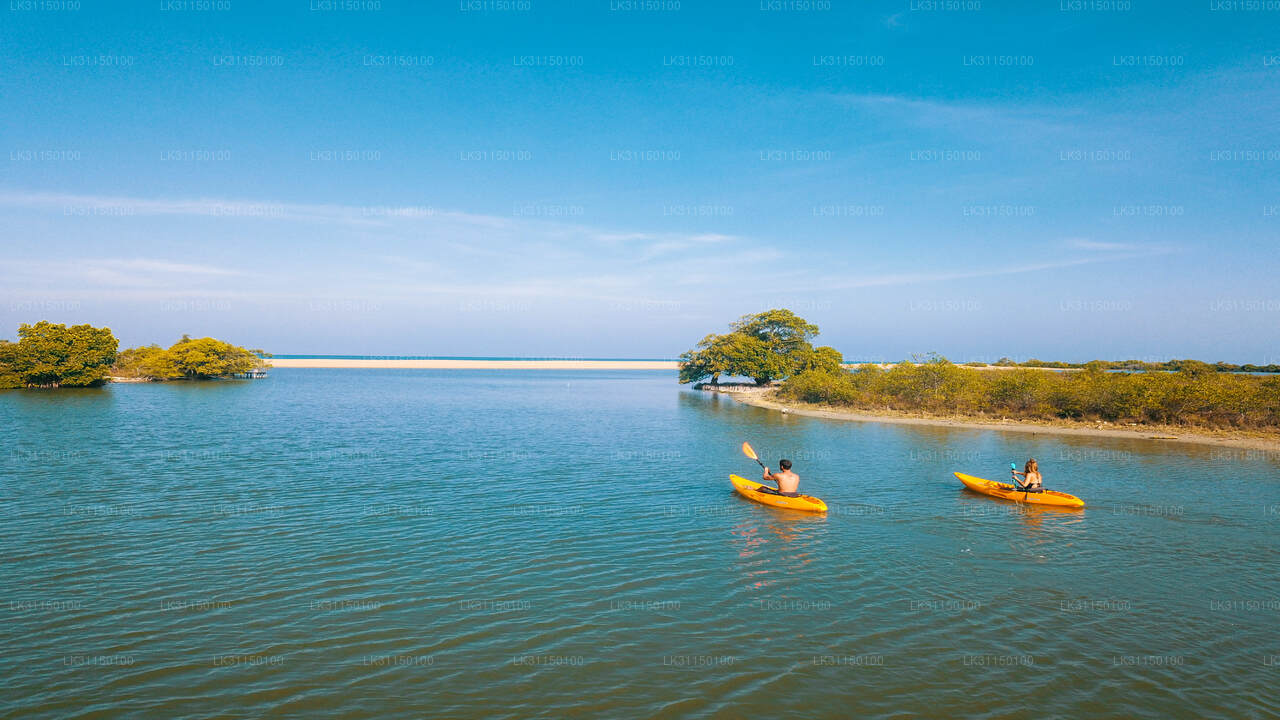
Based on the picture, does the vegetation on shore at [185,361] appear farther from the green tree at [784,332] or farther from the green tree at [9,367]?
the green tree at [784,332]

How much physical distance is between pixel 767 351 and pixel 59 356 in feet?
304

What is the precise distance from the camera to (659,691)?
988 centimetres

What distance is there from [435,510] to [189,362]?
109 metres

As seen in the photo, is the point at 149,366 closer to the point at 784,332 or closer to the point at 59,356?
the point at 59,356

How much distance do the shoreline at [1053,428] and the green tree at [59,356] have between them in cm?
8637

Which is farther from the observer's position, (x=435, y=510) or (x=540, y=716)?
(x=435, y=510)

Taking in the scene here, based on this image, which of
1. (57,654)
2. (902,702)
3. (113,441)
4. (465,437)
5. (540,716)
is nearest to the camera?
(540,716)

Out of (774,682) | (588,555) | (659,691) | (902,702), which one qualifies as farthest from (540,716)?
(588,555)

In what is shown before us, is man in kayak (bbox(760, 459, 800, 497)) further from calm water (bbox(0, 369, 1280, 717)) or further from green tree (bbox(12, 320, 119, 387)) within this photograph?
green tree (bbox(12, 320, 119, 387))

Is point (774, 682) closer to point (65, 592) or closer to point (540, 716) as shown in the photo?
point (540, 716)

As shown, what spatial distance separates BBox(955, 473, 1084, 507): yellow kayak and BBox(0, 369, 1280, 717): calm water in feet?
2.15

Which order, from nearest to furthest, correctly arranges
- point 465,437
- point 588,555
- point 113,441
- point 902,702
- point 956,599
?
point 902,702, point 956,599, point 588,555, point 113,441, point 465,437

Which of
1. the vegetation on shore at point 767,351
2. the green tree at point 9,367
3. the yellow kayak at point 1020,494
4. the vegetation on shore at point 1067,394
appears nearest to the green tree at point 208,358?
the green tree at point 9,367

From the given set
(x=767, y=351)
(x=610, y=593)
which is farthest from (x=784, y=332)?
(x=610, y=593)
